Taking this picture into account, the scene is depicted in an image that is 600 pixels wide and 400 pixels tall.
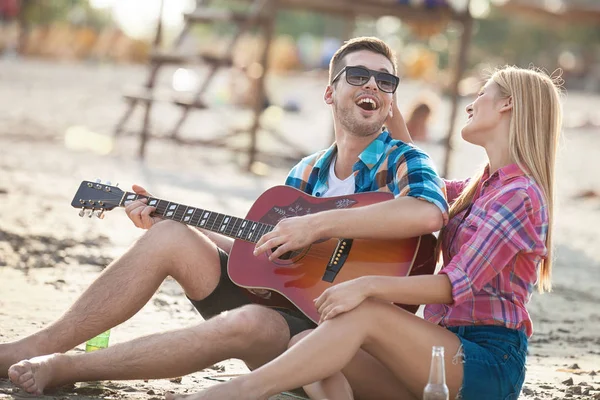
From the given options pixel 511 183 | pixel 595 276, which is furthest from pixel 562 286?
pixel 511 183

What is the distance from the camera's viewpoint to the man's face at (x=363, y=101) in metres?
4.67

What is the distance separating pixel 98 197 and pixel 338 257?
3.87ft

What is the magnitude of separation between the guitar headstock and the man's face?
1059mm

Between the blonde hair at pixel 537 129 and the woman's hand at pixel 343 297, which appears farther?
the blonde hair at pixel 537 129

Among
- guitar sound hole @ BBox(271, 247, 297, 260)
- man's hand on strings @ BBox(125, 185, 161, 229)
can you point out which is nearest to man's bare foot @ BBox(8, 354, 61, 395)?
man's hand on strings @ BBox(125, 185, 161, 229)

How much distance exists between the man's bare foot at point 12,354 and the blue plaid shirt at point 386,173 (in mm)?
1396

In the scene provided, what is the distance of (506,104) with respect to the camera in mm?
4230

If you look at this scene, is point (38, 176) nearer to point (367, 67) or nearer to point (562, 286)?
point (562, 286)

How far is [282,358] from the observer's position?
3836mm

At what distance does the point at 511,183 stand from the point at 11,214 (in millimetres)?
5667

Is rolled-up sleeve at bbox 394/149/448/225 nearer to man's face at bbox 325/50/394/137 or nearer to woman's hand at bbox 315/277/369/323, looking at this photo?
man's face at bbox 325/50/394/137

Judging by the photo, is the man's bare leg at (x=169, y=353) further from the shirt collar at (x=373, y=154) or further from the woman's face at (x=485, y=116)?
the woman's face at (x=485, y=116)

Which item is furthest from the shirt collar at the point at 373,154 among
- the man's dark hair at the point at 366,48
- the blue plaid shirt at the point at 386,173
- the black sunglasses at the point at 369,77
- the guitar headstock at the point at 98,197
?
the guitar headstock at the point at 98,197

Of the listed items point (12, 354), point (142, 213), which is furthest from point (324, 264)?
point (12, 354)
